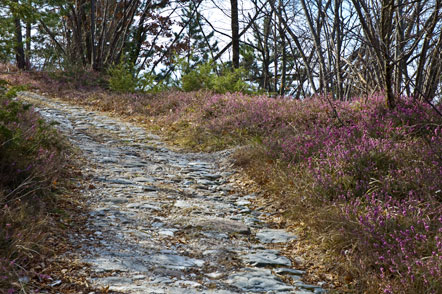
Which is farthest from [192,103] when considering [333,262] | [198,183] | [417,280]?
[417,280]

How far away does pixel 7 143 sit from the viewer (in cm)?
471

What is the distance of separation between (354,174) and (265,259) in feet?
6.46

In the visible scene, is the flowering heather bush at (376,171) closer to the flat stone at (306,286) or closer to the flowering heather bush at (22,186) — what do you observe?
the flat stone at (306,286)

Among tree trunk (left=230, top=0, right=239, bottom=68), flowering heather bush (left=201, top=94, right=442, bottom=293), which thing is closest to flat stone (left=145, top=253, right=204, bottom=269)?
flowering heather bush (left=201, top=94, right=442, bottom=293)

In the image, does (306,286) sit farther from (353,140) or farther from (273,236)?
(353,140)

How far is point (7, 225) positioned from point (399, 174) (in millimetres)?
4460

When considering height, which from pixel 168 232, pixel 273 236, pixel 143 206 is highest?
pixel 143 206

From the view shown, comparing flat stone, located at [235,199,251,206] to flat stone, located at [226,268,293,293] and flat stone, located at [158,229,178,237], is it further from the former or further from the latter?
flat stone, located at [226,268,293,293]

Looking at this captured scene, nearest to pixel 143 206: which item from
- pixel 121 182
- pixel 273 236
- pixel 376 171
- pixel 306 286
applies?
pixel 121 182

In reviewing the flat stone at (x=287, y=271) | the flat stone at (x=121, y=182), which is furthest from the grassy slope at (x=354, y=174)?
the flat stone at (x=121, y=182)

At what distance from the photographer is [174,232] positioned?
15.1 feet

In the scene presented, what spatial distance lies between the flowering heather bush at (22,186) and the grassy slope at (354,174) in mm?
2840

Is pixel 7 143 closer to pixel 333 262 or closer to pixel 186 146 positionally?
pixel 333 262

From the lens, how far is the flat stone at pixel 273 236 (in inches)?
184
